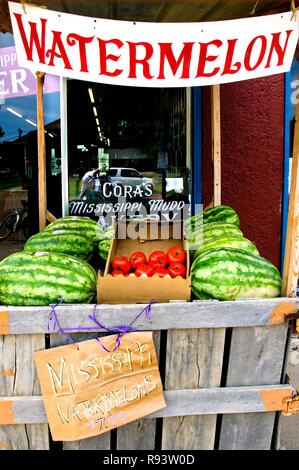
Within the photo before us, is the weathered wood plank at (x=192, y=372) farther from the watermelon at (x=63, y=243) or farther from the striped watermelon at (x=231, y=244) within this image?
the watermelon at (x=63, y=243)

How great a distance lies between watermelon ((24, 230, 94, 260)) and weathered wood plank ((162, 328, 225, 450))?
1423 mm

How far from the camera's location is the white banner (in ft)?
6.73

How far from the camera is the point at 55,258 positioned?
2.41 meters

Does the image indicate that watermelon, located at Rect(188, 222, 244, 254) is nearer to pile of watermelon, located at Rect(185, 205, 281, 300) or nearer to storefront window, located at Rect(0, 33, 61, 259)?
pile of watermelon, located at Rect(185, 205, 281, 300)

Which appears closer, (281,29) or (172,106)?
(281,29)

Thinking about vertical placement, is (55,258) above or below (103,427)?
above

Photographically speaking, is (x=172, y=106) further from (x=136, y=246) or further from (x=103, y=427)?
(x=103, y=427)

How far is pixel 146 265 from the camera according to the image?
2.74 meters

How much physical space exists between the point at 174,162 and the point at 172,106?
0.94 m

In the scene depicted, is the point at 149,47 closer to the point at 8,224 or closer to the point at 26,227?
the point at 26,227

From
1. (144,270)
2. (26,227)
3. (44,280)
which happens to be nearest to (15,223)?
(26,227)

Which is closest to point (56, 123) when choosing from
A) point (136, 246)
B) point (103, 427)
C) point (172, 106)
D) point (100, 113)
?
point (100, 113)

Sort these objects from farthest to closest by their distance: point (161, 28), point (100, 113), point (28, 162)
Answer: point (28, 162)
point (100, 113)
point (161, 28)

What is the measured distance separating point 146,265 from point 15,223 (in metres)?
5.19
